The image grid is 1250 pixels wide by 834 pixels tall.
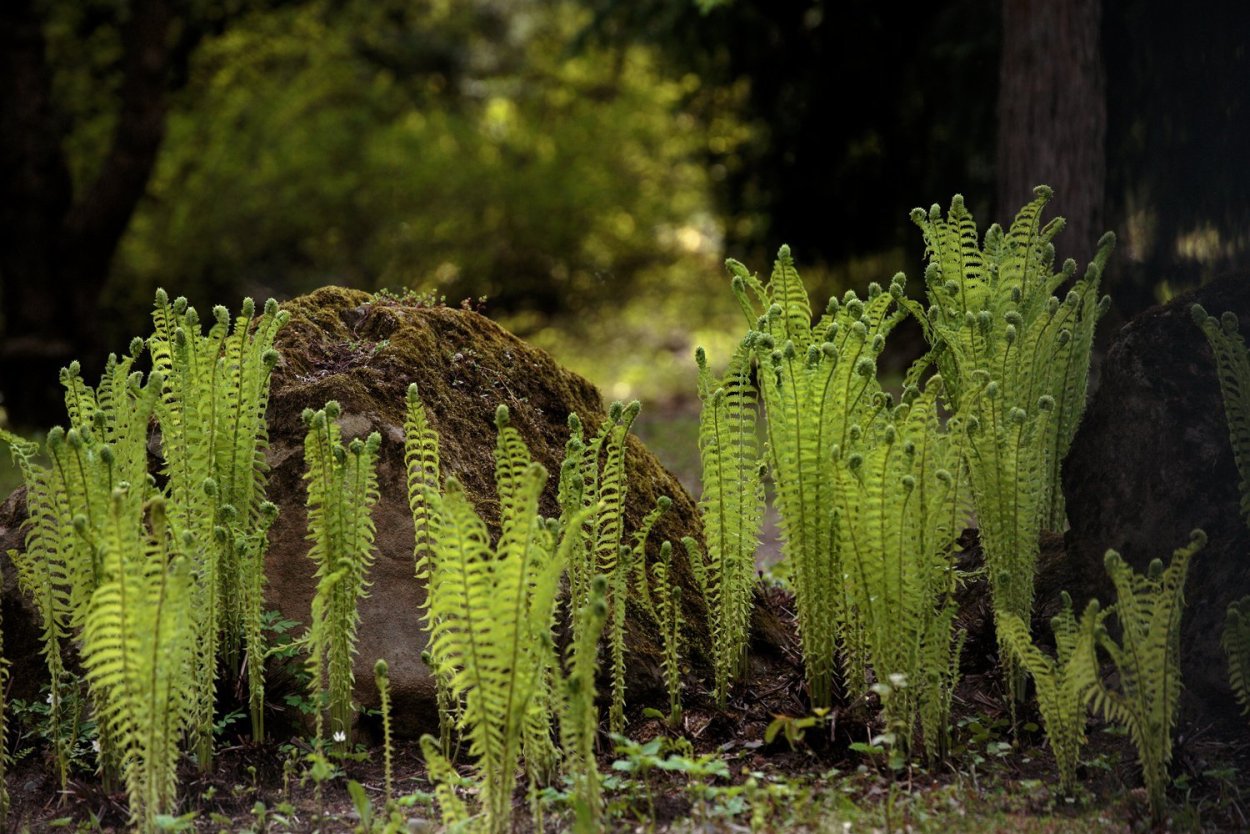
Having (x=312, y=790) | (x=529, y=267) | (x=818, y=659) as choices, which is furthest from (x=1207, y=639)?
(x=529, y=267)

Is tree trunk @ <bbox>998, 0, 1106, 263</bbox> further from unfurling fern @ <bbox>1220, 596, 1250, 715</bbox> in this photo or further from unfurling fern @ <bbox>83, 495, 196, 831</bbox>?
unfurling fern @ <bbox>83, 495, 196, 831</bbox>

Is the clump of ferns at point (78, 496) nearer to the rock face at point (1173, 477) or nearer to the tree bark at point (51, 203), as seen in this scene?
the rock face at point (1173, 477)

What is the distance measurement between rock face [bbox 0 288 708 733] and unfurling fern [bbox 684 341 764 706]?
0.24 m

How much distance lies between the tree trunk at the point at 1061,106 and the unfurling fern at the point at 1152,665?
4803mm

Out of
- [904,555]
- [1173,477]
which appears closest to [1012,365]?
[1173,477]

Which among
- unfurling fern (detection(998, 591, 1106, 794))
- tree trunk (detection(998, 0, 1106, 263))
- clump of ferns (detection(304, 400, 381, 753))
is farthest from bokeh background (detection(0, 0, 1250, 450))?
clump of ferns (detection(304, 400, 381, 753))

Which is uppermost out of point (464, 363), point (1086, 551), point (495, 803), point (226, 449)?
point (464, 363)

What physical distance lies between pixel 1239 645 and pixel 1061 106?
497cm

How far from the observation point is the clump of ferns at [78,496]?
296cm

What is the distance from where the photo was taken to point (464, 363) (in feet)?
13.4

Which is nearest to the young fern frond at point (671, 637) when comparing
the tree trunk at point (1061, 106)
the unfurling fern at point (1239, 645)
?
the unfurling fern at point (1239, 645)

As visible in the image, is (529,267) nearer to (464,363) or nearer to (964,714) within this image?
(464,363)

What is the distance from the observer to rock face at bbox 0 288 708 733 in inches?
139

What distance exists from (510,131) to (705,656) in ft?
40.1
